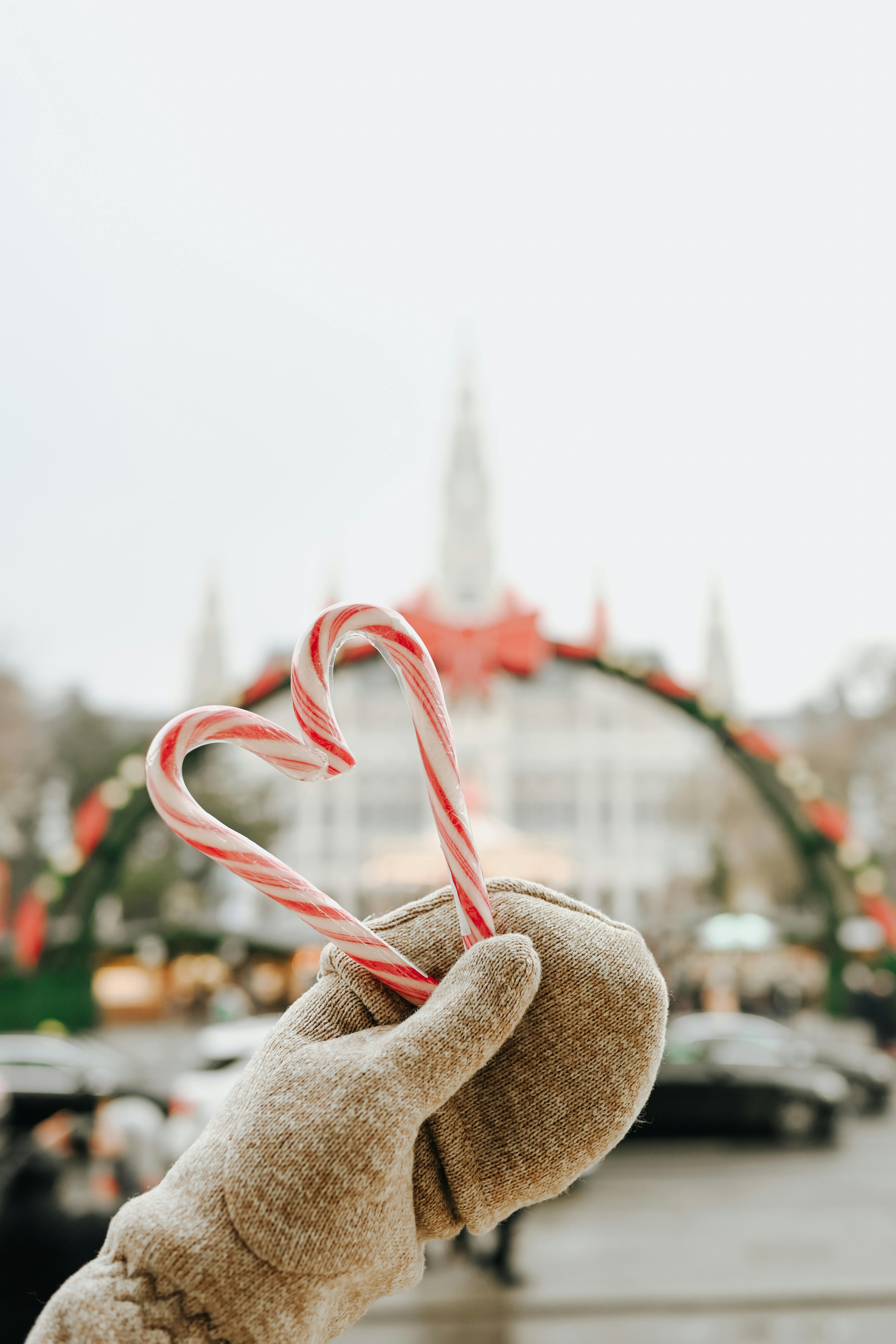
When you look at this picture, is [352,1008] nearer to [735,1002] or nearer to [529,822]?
[735,1002]

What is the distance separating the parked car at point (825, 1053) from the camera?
32.1 ft

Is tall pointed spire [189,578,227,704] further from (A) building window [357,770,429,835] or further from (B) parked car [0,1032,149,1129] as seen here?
(B) parked car [0,1032,149,1129]

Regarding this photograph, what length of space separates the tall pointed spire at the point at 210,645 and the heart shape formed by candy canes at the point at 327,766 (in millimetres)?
55960

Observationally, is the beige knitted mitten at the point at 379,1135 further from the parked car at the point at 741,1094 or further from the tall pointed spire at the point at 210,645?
the tall pointed spire at the point at 210,645

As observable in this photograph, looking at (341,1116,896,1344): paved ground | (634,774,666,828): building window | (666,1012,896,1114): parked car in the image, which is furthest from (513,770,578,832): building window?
(341,1116,896,1344): paved ground

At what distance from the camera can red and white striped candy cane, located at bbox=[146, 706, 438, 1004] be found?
1178 millimetres

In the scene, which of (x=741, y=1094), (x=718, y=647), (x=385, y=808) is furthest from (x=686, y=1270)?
(x=718, y=647)

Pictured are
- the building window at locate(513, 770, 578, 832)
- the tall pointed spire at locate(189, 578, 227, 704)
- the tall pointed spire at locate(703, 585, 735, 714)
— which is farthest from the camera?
the tall pointed spire at locate(703, 585, 735, 714)

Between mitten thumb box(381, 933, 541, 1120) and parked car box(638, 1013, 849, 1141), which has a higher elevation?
mitten thumb box(381, 933, 541, 1120)

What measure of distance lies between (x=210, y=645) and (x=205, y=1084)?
55415 millimetres

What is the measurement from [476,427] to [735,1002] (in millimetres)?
59918

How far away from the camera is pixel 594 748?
2377 inches

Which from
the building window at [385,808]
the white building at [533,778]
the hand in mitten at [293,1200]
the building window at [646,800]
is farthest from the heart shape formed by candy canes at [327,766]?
the building window at [646,800]

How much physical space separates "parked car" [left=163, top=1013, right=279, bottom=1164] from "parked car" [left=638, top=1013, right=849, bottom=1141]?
12.1 ft
